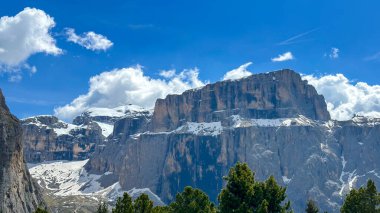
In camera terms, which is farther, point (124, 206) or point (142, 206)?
point (142, 206)

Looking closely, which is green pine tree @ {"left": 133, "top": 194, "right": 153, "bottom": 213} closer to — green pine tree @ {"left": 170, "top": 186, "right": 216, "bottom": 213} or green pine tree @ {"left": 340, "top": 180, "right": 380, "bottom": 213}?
green pine tree @ {"left": 170, "top": 186, "right": 216, "bottom": 213}

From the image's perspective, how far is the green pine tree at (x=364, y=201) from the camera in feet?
220

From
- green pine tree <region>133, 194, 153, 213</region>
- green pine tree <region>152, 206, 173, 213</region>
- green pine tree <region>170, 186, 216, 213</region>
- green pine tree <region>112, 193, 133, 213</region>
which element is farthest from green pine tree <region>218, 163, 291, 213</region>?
green pine tree <region>170, 186, 216, 213</region>

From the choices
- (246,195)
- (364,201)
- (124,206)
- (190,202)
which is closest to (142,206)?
(124,206)

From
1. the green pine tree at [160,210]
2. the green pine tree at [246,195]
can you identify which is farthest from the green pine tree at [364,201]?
the green pine tree at [160,210]

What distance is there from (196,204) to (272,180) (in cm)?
1541

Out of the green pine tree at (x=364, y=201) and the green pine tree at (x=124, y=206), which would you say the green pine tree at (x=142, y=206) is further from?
the green pine tree at (x=364, y=201)

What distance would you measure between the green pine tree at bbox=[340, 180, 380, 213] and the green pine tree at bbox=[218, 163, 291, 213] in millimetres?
14760

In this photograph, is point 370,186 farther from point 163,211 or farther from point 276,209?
point 163,211

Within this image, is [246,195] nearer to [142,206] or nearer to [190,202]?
[142,206]

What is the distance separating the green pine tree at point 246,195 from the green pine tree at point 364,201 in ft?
48.4

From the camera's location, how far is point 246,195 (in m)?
55.3

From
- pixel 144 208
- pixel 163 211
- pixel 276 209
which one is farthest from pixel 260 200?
pixel 163 211

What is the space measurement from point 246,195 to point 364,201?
19125 millimetres
